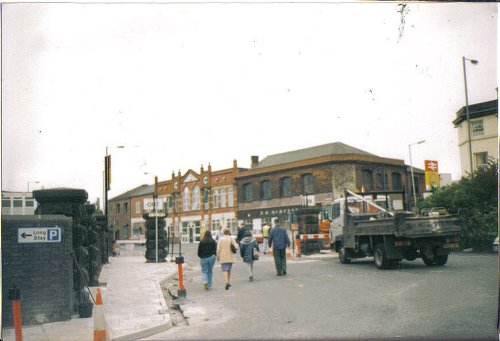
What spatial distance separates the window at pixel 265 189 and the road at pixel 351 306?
33.8 m

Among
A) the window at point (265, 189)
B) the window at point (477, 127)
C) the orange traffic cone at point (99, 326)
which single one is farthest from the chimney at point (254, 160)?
the orange traffic cone at point (99, 326)

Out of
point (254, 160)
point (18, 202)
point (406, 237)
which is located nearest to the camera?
point (18, 202)

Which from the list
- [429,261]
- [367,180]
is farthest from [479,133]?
[367,180]

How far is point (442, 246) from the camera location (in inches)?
583

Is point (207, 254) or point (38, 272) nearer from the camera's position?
point (38, 272)

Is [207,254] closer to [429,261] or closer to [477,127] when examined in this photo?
[429,261]

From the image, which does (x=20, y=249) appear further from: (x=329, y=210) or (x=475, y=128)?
(x=329, y=210)

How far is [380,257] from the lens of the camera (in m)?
15.2

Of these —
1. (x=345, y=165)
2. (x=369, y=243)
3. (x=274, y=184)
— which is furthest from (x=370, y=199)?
(x=274, y=184)

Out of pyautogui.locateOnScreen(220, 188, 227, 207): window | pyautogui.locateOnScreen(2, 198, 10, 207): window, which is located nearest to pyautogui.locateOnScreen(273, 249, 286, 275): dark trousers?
pyautogui.locateOnScreen(2, 198, 10, 207): window

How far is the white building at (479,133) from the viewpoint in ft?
33.3

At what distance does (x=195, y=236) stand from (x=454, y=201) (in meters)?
17.1

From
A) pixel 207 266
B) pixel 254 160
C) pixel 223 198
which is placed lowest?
pixel 207 266

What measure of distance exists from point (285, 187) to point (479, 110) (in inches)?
1451
